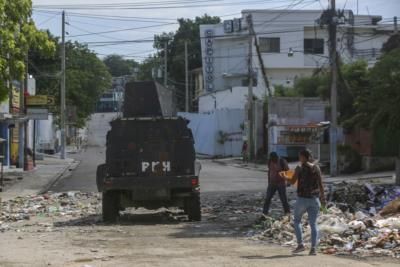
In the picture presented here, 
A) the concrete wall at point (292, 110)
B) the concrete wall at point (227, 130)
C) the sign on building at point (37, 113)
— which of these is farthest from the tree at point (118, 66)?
the sign on building at point (37, 113)

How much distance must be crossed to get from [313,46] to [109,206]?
60013 millimetres

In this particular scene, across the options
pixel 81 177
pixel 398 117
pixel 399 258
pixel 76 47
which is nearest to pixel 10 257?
pixel 399 258

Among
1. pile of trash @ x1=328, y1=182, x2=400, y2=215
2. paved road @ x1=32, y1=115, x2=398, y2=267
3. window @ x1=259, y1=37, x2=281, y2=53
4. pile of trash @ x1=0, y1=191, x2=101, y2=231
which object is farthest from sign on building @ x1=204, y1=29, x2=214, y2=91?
paved road @ x1=32, y1=115, x2=398, y2=267

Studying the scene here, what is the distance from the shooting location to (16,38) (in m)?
20.7

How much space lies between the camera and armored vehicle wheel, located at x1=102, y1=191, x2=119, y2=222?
17516 mm

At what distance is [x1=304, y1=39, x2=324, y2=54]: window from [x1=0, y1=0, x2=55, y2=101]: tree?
56.2m

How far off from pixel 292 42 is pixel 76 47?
1225 inches

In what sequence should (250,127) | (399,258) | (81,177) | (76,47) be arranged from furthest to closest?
1. (76,47)
2. (250,127)
3. (81,177)
4. (399,258)

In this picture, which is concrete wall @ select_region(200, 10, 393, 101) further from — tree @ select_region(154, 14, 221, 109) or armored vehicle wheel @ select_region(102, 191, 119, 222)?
armored vehicle wheel @ select_region(102, 191, 119, 222)

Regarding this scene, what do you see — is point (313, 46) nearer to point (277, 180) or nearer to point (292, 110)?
point (292, 110)

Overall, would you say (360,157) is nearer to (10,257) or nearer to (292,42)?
(10,257)

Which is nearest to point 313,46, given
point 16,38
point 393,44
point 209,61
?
point 209,61

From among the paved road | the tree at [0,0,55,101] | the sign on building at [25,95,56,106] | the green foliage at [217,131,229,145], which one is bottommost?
the paved road

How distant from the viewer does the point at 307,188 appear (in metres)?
12.0
